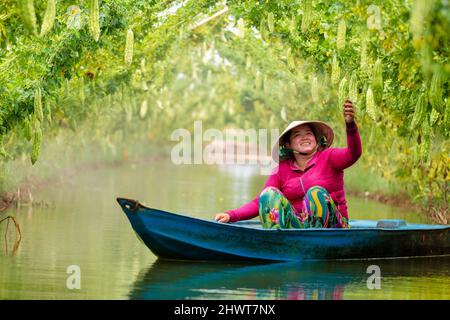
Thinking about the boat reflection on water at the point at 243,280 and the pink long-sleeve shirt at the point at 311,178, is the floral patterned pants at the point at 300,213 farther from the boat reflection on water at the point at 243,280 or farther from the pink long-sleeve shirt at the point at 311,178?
the boat reflection on water at the point at 243,280

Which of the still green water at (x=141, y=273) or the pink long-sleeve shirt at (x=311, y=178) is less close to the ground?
the pink long-sleeve shirt at (x=311, y=178)

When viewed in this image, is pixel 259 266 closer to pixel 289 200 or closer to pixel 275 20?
pixel 289 200

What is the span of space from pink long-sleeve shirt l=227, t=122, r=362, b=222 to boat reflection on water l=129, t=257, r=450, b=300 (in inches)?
27.7

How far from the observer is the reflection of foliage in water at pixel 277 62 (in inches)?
383

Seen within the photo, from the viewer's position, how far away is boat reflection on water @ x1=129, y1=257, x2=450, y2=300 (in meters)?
9.87

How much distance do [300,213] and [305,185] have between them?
37cm

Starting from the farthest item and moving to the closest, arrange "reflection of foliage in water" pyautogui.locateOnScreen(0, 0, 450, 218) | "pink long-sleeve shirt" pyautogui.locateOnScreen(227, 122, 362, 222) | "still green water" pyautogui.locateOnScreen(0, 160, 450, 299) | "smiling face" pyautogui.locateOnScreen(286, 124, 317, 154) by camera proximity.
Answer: "smiling face" pyautogui.locateOnScreen(286, 124, 317, 154)
"pink long-sleeve shirt" pyautogui.locateOnScreen(227, 122, 362, 222)
"still green water" pyautogui.locateOnScreen(0, 160, 450, 299)
"reflection of foliage in water" pyautogui.locateOnScreen(0, 0, 450, 218)

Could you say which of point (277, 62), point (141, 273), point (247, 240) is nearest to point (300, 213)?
point (247, 240)

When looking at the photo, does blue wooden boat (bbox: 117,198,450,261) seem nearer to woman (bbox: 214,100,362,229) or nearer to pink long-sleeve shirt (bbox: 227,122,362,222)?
woman (bbox: 214,100,362,229)

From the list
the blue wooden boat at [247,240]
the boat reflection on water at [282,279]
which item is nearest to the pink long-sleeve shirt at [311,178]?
the blue wooden boat at [247,240]

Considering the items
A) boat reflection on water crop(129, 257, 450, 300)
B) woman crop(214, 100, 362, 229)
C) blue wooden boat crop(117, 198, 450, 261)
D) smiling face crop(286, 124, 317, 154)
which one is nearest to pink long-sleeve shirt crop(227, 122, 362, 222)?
woman crop(214, 100, 362, 229)

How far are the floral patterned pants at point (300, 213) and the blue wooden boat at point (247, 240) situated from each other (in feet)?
0.48

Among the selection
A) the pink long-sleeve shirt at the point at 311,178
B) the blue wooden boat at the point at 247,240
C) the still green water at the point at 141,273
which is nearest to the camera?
the still green water at the point at 141,273

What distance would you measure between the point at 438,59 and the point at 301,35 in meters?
6.19
